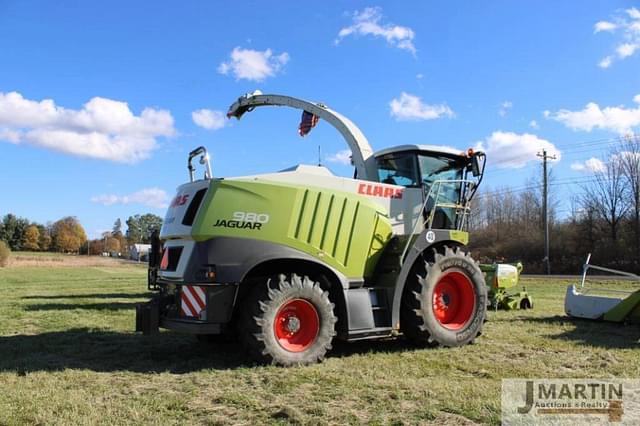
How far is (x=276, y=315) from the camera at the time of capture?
21.1 feet

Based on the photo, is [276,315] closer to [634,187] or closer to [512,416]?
[512,416]

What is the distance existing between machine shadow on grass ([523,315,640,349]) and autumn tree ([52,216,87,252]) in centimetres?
12622

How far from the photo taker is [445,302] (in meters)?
8.07

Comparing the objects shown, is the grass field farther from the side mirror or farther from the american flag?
the american flag

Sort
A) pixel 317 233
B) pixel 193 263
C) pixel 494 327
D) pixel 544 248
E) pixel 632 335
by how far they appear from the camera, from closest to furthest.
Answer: pixel 193 263 < pixel 317 233 < pixel 632 335 < pixel 494 327 < pixel 544 248

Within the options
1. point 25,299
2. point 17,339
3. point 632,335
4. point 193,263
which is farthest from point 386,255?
point 25,299

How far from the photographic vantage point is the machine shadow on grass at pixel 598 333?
26.0 ft

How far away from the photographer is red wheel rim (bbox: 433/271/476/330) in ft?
26.1

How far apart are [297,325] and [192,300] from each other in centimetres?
130

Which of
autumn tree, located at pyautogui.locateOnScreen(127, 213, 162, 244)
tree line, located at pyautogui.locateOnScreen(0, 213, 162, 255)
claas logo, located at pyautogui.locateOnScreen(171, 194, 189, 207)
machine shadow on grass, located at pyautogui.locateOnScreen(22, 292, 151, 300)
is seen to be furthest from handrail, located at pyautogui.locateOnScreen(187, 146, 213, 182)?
autumn tree, located at pyautogui.locateOnScreen(127, 213, 162, 244)

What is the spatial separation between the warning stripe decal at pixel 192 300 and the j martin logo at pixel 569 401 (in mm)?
3395

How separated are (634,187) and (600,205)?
3.16 m

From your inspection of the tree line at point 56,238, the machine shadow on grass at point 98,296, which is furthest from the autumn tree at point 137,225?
the machine shadow on grass at point 98,296

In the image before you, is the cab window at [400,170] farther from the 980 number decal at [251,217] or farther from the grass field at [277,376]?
the 980 number decal at [251,217]
